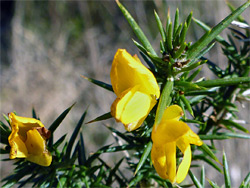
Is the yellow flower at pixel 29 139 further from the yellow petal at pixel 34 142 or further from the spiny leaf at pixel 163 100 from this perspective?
the spiny leaf at pixel 163 100

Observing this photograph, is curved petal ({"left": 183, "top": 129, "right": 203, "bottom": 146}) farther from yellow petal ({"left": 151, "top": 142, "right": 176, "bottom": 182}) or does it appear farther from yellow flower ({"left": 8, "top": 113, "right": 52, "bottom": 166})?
yellow flower ({"left": 8, "top": 113, "right": 52, "bottom": 166})

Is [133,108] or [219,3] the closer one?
[133,108]

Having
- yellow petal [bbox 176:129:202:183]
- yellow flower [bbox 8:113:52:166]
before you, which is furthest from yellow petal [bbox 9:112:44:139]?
yellow petal [bbox 176:129:202:183]

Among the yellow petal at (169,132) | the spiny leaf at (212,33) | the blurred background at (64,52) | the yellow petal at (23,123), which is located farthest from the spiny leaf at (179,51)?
the blurred background at (64,52)

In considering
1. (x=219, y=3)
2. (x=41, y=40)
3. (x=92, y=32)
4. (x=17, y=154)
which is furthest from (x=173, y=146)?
(x=41, y=40)

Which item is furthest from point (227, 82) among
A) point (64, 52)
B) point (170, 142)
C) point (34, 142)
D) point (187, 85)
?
point (64, 52)

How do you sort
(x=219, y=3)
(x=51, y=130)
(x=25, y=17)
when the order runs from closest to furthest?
(x=51, y=130)
(x=219, y=3)
(x=25, y=17)

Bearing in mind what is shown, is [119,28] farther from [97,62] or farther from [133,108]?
[133,108]
